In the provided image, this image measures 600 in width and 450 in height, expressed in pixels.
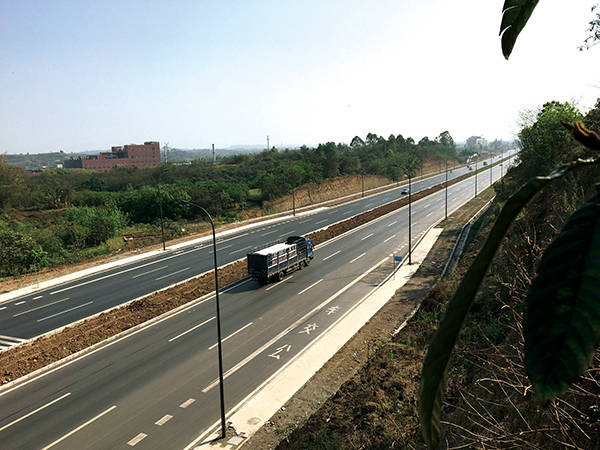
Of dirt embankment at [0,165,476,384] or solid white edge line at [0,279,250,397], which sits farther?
dirt embankment at [0,165,476,384]

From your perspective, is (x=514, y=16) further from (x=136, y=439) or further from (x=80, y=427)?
(x=80, y=427)

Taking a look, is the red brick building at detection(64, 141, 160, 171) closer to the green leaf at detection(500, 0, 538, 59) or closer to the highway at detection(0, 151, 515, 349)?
the highway at detection(0, 151, 515, 349)

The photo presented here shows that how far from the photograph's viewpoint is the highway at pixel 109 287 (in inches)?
1064

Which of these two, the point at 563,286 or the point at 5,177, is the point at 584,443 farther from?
the point at 5,177

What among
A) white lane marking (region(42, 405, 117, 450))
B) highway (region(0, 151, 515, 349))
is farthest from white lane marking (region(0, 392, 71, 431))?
highway (region(0, 151, 515, 349))

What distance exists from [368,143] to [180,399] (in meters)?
146

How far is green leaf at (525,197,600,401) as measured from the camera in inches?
25.1

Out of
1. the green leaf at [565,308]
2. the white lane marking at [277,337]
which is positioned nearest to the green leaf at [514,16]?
the green leaf at [565,308]

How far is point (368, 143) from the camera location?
15638 cm

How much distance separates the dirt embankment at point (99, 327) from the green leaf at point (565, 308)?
25.0 meters

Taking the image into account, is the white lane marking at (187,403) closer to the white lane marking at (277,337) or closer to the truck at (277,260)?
the white lane marking at (277,337)

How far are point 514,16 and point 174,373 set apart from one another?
852 inches

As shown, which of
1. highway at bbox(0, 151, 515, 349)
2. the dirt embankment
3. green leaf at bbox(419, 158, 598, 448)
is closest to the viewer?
green leaf at bbox(419, 158, 598, 448)

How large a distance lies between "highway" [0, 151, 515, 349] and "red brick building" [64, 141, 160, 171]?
144957 millimetres
